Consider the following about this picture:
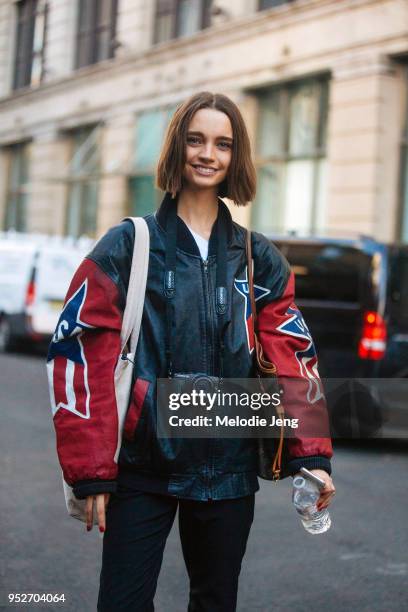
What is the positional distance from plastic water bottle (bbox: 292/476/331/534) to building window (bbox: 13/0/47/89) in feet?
93.7

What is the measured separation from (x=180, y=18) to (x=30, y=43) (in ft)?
28.8

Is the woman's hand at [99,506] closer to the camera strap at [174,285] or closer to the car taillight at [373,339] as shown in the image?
the camera strap at [174,285]

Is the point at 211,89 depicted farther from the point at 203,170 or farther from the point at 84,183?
the point at 203,170

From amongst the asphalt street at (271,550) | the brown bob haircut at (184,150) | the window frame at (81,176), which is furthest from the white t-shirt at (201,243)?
the window frame at (81,176)

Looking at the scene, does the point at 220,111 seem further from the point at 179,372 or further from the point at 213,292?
the point at 179,372

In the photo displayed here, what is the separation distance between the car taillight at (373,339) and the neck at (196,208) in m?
6.39

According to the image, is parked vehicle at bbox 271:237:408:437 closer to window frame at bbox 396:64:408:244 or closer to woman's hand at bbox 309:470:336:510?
woman's hand at bbox 309:470:336:510

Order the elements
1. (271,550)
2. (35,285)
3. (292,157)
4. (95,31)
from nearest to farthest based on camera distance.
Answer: (271,550)
(35,285)
(292,157)
(95,31)

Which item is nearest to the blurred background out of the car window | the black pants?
the car window

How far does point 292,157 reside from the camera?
20.1 meters

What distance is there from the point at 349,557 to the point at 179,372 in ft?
9.82

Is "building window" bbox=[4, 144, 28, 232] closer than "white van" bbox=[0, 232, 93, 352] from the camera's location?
No

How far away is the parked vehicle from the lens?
9094 mm

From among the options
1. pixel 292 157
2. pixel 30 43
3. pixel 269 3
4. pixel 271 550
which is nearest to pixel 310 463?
pixel 271 550
